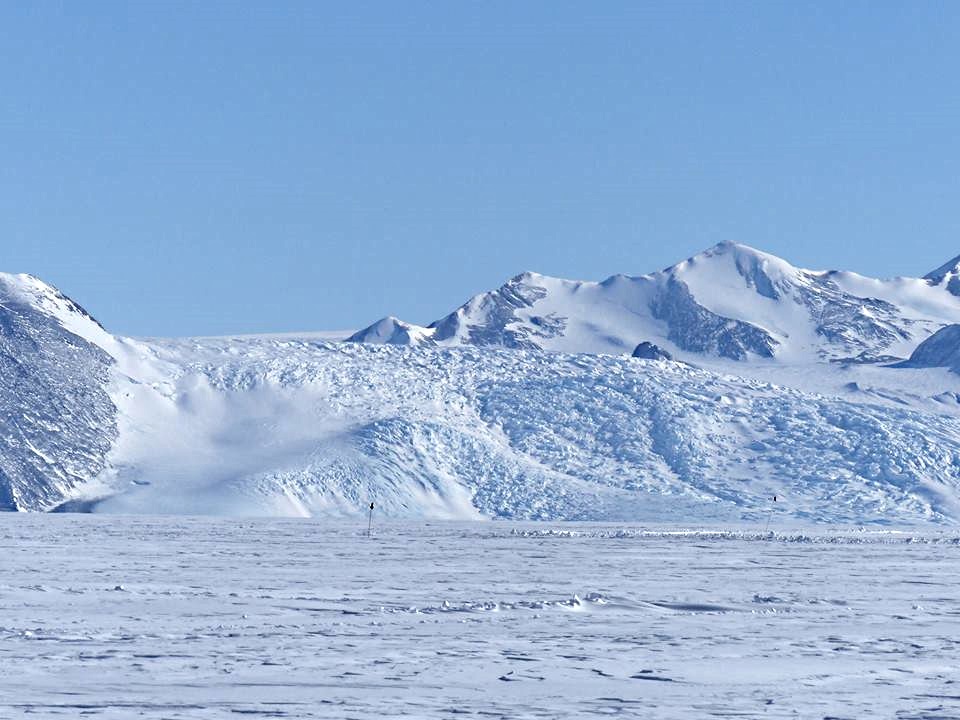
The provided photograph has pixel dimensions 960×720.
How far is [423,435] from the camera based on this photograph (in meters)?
103

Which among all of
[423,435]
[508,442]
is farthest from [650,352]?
[423,435]

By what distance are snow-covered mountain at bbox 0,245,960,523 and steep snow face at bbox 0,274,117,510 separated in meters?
0.16

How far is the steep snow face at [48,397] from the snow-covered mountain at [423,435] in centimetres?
16

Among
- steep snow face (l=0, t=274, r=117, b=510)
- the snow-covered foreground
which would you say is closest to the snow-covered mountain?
steep snow face (l=0, t=274, r=117, b=510)

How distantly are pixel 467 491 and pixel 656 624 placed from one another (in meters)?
73.0

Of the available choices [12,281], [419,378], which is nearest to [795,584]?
[419,378]

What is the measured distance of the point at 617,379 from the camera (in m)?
116

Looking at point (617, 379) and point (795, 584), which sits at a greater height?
point (617, 379)

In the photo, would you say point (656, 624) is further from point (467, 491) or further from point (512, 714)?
point (467, 491)

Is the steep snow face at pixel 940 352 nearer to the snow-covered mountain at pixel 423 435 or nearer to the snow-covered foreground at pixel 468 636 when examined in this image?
the snow-covered mountain at pixel 423 435

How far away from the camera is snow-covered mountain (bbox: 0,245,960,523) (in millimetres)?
97188

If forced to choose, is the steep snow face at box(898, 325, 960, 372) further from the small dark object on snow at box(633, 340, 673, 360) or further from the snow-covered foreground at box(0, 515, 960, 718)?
the snow-covered foreground at box(0, 515, 960, 718)

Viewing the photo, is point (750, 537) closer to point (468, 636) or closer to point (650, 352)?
point (468, 636)

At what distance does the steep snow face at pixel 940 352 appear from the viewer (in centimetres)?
16725
